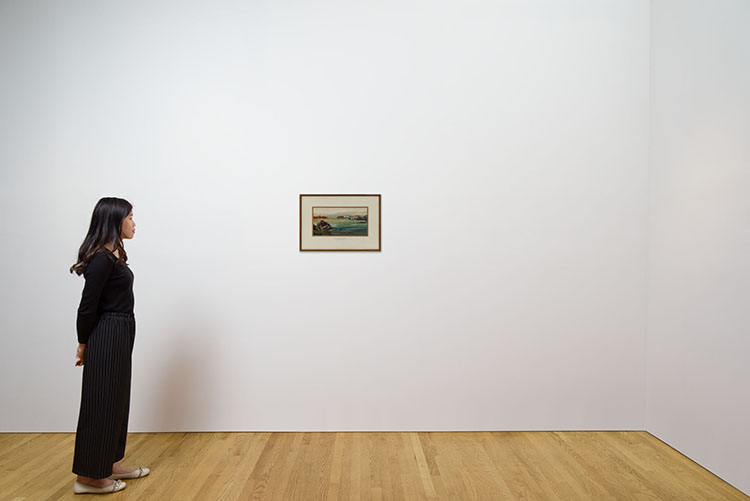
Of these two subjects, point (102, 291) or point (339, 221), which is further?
point (339, 221)

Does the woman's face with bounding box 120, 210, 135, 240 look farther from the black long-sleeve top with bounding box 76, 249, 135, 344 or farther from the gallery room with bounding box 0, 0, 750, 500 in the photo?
the gallery room with bounding box 0, 0, 750, 500

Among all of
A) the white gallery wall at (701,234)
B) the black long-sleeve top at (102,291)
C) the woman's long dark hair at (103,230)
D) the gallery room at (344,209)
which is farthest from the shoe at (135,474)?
the white gallery wall at (701,234)

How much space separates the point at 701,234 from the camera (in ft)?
11.9

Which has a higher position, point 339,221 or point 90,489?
point 339,221

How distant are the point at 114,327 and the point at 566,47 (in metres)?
3.84

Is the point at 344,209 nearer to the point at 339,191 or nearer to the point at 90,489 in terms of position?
the point at 339,191

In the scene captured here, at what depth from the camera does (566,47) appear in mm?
4285

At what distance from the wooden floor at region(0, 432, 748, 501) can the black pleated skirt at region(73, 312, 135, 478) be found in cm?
22

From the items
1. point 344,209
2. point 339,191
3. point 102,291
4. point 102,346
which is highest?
point 339,191

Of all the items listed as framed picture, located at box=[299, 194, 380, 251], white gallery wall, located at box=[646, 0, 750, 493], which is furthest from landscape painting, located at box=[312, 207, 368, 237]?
white gallery wall, located at box=[646, 0, 750, 493]

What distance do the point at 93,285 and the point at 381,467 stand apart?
2091 millimetres

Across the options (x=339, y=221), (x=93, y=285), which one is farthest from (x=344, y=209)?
(x=93, y=285)

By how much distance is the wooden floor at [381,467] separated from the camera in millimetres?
3146

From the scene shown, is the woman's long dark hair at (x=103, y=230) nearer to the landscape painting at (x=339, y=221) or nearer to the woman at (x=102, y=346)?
the woman at (x=102, y=346)
